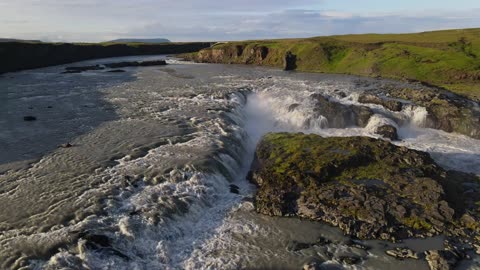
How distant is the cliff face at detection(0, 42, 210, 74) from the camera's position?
81062 mm

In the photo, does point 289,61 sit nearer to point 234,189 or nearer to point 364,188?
point 234,189

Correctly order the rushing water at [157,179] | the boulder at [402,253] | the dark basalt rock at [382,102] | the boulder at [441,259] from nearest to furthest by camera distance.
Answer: the boulder at [441,259] < the rushing water at [157,179] < the boulder at [402,253] < the dark basalt rock at [382,102]

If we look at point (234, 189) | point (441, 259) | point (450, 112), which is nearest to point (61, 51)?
point (234, 189)

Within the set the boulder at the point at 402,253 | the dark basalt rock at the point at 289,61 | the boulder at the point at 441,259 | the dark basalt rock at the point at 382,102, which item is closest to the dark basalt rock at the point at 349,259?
the boulder at the point at 402,253

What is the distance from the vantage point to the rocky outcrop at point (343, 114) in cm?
4559

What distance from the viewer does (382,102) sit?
5016 cm

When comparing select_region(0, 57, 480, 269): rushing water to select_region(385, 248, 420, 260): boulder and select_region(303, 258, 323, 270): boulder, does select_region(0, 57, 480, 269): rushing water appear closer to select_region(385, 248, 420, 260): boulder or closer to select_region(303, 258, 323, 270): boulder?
select_region(385, 248, 420, 260): boulder

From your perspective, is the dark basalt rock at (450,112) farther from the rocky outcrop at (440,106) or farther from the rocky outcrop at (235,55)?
the rocky outcrop at (235,55)

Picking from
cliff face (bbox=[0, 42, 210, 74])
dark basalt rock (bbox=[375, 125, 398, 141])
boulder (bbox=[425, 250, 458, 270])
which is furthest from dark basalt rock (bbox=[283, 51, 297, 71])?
boulder (bbox=[425, 250, 458, 270])

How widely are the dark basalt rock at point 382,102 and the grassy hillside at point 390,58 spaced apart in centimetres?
1191

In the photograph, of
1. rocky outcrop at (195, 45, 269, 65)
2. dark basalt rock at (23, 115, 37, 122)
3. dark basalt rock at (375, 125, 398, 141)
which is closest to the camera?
dark basalt rock at (23, 115, 37, 122)

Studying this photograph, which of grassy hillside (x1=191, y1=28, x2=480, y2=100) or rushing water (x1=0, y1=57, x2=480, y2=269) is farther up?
grassy hillside (x1=191, y1=28, x2=480, y2=100)

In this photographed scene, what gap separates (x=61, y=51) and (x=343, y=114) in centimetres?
7826

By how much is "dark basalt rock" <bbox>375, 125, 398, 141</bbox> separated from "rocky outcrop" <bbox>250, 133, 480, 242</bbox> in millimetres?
9065
